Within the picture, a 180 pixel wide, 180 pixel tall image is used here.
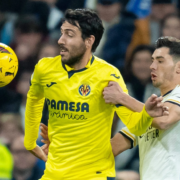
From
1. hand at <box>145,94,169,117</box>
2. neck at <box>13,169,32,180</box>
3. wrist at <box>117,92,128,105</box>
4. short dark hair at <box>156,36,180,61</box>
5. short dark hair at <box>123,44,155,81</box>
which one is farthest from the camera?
short dark hair at <box>123,44,155,81</box>

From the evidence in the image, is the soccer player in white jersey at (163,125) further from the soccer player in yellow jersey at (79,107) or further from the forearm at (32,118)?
the forearm at (32,118)

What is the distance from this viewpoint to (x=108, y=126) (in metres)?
2.91

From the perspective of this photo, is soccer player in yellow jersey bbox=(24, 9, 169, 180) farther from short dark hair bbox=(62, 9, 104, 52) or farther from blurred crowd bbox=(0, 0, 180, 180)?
blurred crowd bbox=(0, 0, 180, 180)

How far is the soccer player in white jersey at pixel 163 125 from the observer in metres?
2.81

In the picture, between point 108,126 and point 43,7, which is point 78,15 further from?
point 43,7

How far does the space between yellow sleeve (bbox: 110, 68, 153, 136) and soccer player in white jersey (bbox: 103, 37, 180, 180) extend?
0.05m

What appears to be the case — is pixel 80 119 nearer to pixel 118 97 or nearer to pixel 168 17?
pixel 118 97

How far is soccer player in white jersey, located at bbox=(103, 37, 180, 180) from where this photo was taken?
2811 millimetres

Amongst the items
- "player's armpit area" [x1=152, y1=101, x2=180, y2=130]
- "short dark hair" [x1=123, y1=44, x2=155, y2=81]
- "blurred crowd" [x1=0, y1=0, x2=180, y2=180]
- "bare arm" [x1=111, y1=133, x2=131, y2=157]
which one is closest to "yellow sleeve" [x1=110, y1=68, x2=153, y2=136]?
"player's armpit area" [x1=152, y1=101, x2=180, y2=130]

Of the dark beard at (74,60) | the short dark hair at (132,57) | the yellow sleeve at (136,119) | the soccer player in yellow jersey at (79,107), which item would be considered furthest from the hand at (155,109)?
the short dark hair at (132,57)

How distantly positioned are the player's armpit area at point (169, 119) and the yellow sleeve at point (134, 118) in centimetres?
13

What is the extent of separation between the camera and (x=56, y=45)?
5.34 m

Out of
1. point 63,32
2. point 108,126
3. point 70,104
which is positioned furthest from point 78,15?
point 108,126

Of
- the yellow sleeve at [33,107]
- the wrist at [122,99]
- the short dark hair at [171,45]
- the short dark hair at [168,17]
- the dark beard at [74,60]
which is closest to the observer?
the wrist at [122,99]
